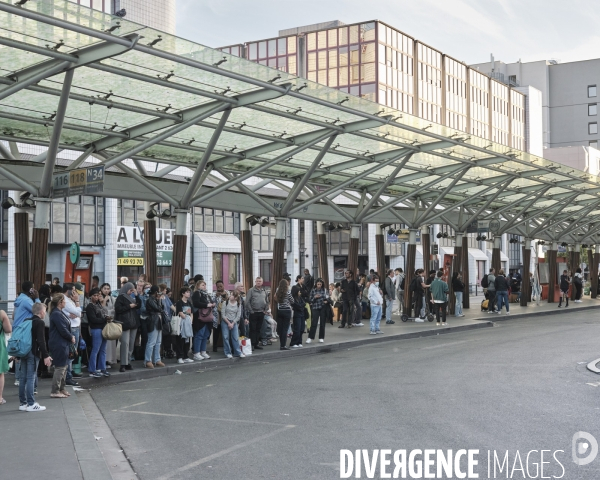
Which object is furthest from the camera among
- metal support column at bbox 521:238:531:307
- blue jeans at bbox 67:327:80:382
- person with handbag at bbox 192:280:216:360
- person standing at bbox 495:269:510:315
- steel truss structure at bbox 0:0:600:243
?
metal support column at bbox 521:238:531:307

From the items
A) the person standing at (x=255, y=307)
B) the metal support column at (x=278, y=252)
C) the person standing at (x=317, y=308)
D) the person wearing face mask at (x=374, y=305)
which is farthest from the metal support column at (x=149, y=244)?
the person wearing face mask at (x=374, y=305)

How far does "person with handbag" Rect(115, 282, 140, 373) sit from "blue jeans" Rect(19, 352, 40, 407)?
3717 millimetres

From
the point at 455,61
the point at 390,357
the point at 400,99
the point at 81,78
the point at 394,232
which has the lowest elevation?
the point at 390,357

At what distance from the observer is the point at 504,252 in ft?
294

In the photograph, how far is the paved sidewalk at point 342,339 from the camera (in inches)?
595

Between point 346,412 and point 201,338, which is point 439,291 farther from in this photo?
point 346,412

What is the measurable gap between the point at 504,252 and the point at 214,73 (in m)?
78.8

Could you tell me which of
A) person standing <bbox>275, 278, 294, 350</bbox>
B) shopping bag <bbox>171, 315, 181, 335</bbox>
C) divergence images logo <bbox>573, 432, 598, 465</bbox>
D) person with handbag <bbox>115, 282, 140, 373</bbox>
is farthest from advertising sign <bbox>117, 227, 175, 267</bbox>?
divergence images logo <bbox>573, 432, 598, 465</bbox>

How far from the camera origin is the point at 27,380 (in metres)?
10.8

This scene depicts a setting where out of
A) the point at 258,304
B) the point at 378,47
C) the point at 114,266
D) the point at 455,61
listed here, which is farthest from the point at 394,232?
the point at 455,61

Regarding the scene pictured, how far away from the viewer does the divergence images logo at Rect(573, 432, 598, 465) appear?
24.3ft

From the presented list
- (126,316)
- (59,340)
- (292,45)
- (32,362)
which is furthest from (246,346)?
(292,45)

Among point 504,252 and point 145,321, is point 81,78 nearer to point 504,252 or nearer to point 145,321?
point 145,321

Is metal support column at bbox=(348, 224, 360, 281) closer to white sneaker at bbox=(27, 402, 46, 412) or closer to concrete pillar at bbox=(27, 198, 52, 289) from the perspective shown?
concrete pillar at bbox=(27, 198, 52, 289)
